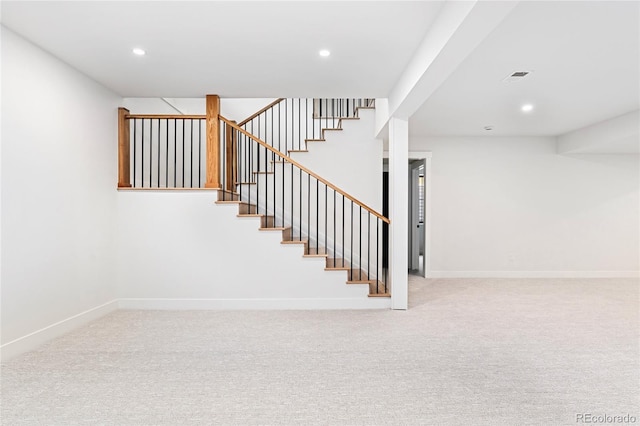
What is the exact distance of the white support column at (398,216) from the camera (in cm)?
461

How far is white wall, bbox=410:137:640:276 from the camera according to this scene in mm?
6930

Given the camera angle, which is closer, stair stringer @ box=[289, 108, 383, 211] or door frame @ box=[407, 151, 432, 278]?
stair stringer @ box=[289, 108, 383, 211]

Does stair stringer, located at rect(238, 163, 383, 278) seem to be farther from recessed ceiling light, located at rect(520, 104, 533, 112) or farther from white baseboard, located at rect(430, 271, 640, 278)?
recessed ceiling light, located at rect(520, 104, 533, 112)

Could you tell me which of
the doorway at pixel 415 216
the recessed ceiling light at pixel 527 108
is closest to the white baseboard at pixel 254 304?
the doorway at pixel 415 216

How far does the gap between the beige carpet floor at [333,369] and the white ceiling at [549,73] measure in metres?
2.53

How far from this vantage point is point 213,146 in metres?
4.79

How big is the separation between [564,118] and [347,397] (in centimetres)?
542

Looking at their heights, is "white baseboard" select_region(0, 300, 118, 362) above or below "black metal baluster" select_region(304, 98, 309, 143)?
below

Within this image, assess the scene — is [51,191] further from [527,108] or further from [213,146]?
[527,108]

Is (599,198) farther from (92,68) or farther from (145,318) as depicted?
(92,68)

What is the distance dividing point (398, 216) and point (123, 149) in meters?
3.52

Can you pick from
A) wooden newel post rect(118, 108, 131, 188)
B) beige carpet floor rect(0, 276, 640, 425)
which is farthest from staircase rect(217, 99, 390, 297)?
beige carpet floor rect(0, 276, 640, 425)

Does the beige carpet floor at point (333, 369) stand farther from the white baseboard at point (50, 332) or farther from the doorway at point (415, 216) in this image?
the doorway at point (415, 216)

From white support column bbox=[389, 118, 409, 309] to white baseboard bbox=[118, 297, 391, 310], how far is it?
21 centimetres
